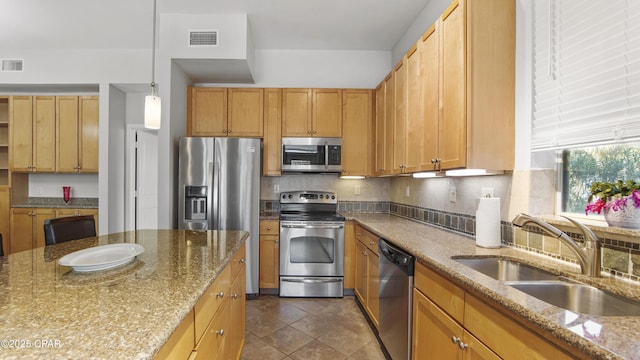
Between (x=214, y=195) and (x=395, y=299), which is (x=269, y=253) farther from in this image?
(x=395, y=299)

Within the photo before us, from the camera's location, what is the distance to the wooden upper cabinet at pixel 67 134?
12.5 feet

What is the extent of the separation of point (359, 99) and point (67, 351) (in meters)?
3.39

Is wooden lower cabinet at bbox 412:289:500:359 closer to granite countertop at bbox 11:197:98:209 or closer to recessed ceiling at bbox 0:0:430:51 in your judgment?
recessed ceiling at bbox 0:0:430:51

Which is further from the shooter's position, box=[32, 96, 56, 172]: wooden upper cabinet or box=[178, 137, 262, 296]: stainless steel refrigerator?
box=[32, 96, 56, 172]: wooden upper cabinet

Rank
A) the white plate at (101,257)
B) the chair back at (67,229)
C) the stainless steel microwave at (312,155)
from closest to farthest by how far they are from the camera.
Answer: the white plate at (101,257) < the chair back at (67,229) < the stainless steel microwave at (312,155)

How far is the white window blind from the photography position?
3.97 feet

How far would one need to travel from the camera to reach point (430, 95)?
6.81 feet

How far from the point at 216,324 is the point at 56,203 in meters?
4.16

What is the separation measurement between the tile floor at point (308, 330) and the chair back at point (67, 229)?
1423 mm

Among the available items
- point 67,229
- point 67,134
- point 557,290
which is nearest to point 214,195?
point 67,229

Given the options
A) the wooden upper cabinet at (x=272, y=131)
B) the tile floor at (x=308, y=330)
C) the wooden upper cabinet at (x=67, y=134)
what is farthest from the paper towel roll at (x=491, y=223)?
the wooden upper cabinet at (x=67, y=134)

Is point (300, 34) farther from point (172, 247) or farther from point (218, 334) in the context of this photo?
point (218, 334)

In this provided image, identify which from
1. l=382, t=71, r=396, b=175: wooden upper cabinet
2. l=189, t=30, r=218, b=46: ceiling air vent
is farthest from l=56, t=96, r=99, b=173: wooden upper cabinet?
l=382, t=71, r=396, b=175: wooden upper cabinet

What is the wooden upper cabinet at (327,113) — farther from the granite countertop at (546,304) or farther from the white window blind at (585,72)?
the white window blind at (585,72)
